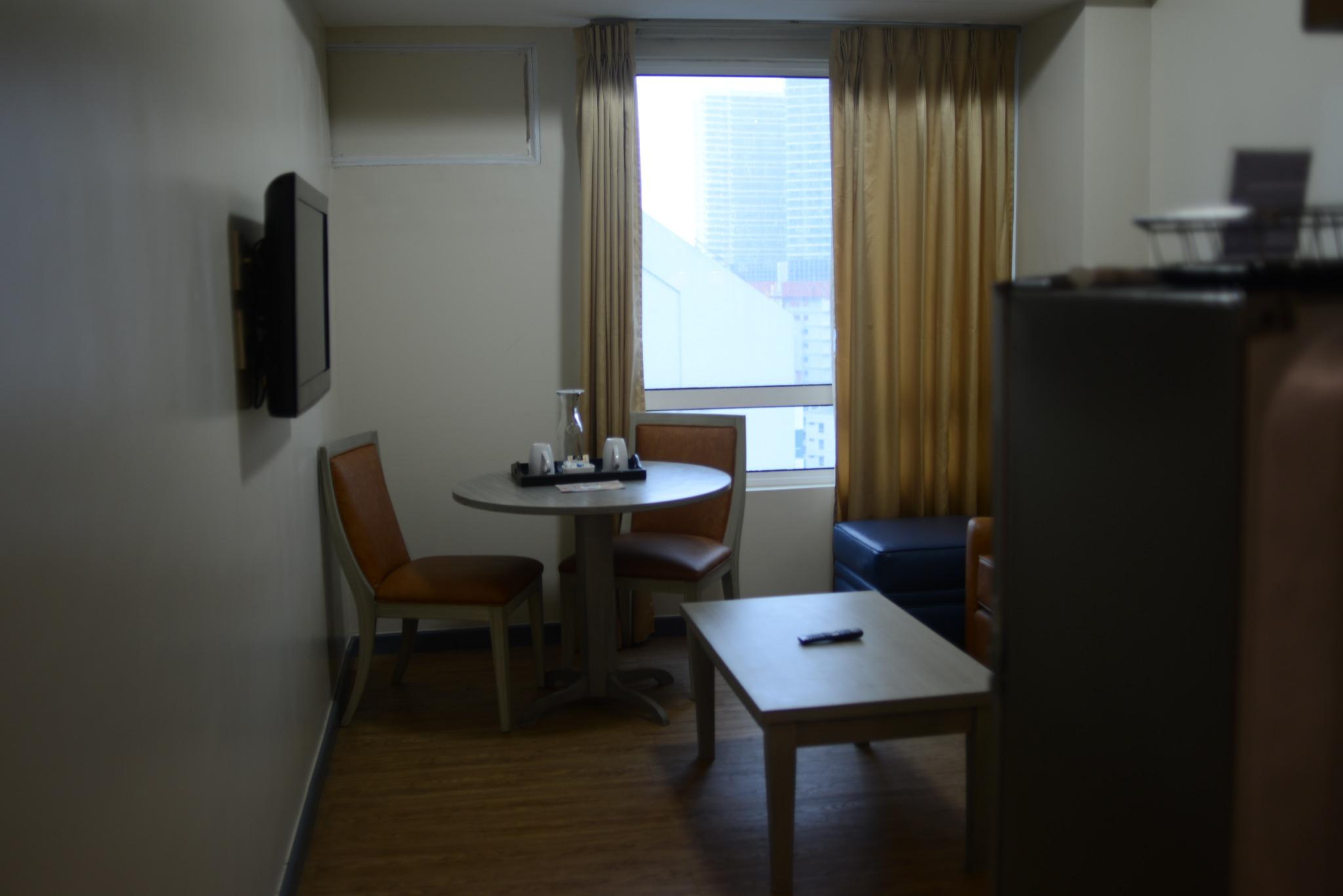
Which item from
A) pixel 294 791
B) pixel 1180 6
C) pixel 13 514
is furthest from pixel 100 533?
pixel 1180 6

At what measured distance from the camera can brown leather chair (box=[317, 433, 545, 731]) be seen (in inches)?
150

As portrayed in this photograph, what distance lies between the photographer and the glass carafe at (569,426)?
166 inches

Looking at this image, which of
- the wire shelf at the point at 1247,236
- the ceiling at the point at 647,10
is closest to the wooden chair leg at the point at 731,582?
the ceiling at the point at 647,10

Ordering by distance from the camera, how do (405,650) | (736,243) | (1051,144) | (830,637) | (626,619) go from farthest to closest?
(736,243), (626,619), (1051,144), (405,650), (830,637)

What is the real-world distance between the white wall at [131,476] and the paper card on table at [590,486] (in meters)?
1.31

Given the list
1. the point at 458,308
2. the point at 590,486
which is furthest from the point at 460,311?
the point at 590,486

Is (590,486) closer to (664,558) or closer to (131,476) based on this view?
(664,558)

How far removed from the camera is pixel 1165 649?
1.58 feet

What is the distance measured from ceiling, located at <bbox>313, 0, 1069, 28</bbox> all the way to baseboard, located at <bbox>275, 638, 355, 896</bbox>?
8.29ft

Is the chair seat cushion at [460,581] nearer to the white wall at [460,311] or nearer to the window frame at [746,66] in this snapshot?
the white wall at [460,311]

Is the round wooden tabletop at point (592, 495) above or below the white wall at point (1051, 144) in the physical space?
below

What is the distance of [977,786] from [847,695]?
0.41 meters

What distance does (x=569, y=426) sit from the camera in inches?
166

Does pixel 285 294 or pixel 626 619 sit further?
pixel 626 619
